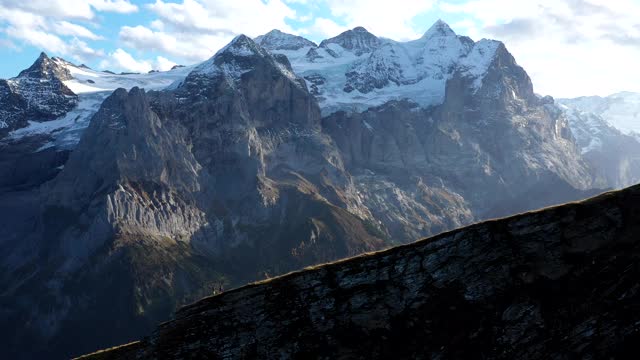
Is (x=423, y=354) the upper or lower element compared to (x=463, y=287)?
lower

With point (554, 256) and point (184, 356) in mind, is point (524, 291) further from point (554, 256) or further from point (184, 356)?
point (184, 356)

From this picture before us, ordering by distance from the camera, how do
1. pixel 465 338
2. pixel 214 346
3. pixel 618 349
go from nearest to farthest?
pixel 618 349, pixel 465 338, pixel 214 346

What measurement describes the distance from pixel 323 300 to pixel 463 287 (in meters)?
10.5

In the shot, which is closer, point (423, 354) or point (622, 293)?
point (622, 293)

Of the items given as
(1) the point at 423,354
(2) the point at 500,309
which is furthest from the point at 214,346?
(2) the point at 500,309

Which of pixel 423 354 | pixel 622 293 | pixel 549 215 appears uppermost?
pixel 549 215

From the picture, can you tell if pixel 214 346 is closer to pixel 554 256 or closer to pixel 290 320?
pixel 290 320

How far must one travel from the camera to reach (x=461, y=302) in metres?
53.3

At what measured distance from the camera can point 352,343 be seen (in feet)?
178

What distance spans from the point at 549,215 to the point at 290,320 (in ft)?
67.1

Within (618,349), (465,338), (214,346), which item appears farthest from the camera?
(214,346)

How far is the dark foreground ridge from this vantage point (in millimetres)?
49219

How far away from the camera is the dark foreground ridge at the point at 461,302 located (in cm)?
4922

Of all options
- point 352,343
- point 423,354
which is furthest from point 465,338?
point 352,343
